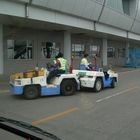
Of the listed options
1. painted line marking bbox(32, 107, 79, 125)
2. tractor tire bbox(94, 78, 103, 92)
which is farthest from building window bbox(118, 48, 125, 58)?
painted line marking bbox(32, 107, 79, 125)

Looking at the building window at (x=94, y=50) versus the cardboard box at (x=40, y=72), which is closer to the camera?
the cardboard box at (x=40, y=72)

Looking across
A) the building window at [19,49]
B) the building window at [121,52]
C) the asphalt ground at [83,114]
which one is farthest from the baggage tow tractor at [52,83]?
the building window at [121,52]

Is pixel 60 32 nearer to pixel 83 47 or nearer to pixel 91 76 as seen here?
pixel 83 47

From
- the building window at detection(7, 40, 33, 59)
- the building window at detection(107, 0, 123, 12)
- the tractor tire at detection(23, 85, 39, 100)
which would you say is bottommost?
the tractor tire at detection(23, 85, 39, 100)

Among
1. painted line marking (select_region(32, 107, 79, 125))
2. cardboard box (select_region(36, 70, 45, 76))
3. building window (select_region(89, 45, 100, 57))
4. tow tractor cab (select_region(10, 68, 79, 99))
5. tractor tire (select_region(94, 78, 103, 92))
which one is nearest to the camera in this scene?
painted line marking (select_region(32, 107, 79, 125))

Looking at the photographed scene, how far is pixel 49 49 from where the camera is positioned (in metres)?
32.5

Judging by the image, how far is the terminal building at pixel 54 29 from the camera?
23750 mm

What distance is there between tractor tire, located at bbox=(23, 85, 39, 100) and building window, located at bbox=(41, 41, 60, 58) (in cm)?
1799

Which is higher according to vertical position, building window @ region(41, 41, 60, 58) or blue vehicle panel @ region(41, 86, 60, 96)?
building window @ region(41, 41, 60, 58)

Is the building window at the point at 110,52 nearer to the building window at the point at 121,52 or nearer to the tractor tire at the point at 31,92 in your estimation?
the building window at the point at 121,52

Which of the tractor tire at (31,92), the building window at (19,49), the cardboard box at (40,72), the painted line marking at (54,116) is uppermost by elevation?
the building window at (19,49)

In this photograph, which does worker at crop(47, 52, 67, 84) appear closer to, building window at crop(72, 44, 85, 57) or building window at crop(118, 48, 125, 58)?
building window at crop(72, 44, 85, 57)

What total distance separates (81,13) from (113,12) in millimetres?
8536

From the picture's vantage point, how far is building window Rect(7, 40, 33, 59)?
27.9 meters
